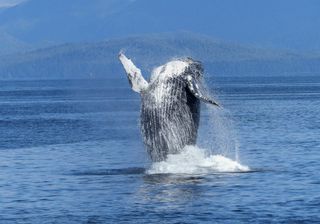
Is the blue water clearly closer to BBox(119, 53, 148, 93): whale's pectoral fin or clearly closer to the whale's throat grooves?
the whale's throat grooves

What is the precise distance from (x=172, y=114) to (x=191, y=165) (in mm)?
1638

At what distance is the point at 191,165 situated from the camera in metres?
26.2

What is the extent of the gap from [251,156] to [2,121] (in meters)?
37.2

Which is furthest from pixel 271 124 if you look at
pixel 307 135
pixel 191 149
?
pixel 191 149

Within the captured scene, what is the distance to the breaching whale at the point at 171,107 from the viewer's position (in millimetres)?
25312

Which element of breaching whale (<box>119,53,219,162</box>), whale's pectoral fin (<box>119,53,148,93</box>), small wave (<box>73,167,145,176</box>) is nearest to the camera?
breaching whale (<box>119,53,219,162</box>)

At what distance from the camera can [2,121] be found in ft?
218

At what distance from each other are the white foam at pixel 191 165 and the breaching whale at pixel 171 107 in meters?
0.26

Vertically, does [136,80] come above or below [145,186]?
above

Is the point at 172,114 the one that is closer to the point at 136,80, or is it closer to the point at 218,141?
the point at 136,80

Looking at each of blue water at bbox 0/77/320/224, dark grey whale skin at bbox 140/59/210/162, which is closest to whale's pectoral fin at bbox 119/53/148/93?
dark grey whale skin at bbox 140/59/210/162

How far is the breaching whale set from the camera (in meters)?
25.3

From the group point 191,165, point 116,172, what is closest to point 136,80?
point 191,165

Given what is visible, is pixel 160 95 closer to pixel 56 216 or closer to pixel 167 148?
pixel 167 148
